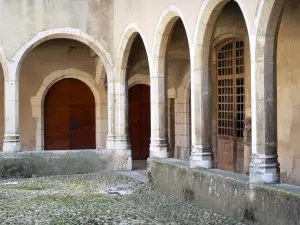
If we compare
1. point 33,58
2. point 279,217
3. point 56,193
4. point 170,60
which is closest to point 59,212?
point 56,193

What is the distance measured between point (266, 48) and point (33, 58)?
886 centimetres

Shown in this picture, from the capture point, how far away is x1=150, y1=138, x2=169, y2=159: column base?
9117 mm

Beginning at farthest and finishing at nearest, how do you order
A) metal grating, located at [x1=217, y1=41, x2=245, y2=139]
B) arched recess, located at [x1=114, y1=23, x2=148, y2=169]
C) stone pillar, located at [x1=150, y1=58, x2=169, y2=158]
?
1. arched recess, located at [x1=114, y1=23, x2=148, y2=169]
2. metal grating, located at [x1=217, y1=41, x2=245, y2=139]
3. stone pillar, located at [x1=150, y1=58, x2=169, y2=158]

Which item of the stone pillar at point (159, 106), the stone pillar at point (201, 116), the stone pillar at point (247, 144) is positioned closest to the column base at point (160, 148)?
the stone pillar at point (159, 106)

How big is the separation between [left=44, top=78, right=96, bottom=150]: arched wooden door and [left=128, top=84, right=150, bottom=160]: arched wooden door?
3.49ft

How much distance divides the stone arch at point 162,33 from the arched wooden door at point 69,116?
17.4ft

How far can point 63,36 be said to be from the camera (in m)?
11.4

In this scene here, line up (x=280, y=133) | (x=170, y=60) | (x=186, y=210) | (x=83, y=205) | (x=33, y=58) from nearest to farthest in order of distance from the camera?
(x=186, y=210)
(x=83, y=205)
(x=280, y=133)
(x=170, y=60)
(x=33, y=58)

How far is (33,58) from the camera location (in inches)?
539

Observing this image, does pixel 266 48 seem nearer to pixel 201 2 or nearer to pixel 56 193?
pixel 201 2

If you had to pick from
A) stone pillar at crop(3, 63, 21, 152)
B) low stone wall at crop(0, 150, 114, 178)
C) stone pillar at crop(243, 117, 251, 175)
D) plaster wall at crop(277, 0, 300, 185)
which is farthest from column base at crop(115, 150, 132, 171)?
plaster wall at crop(277, 0, 300, 185)

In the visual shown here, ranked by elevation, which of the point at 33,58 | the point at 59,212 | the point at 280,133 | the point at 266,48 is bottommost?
the point at 59,212

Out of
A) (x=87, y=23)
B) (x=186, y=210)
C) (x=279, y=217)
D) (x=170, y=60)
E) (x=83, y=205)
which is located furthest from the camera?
(x=170, y=60)

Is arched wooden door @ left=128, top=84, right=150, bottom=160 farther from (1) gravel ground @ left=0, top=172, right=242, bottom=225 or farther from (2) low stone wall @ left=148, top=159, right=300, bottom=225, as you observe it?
(2) low stone wall @ left=148, top=159, right=300, bottom=225
